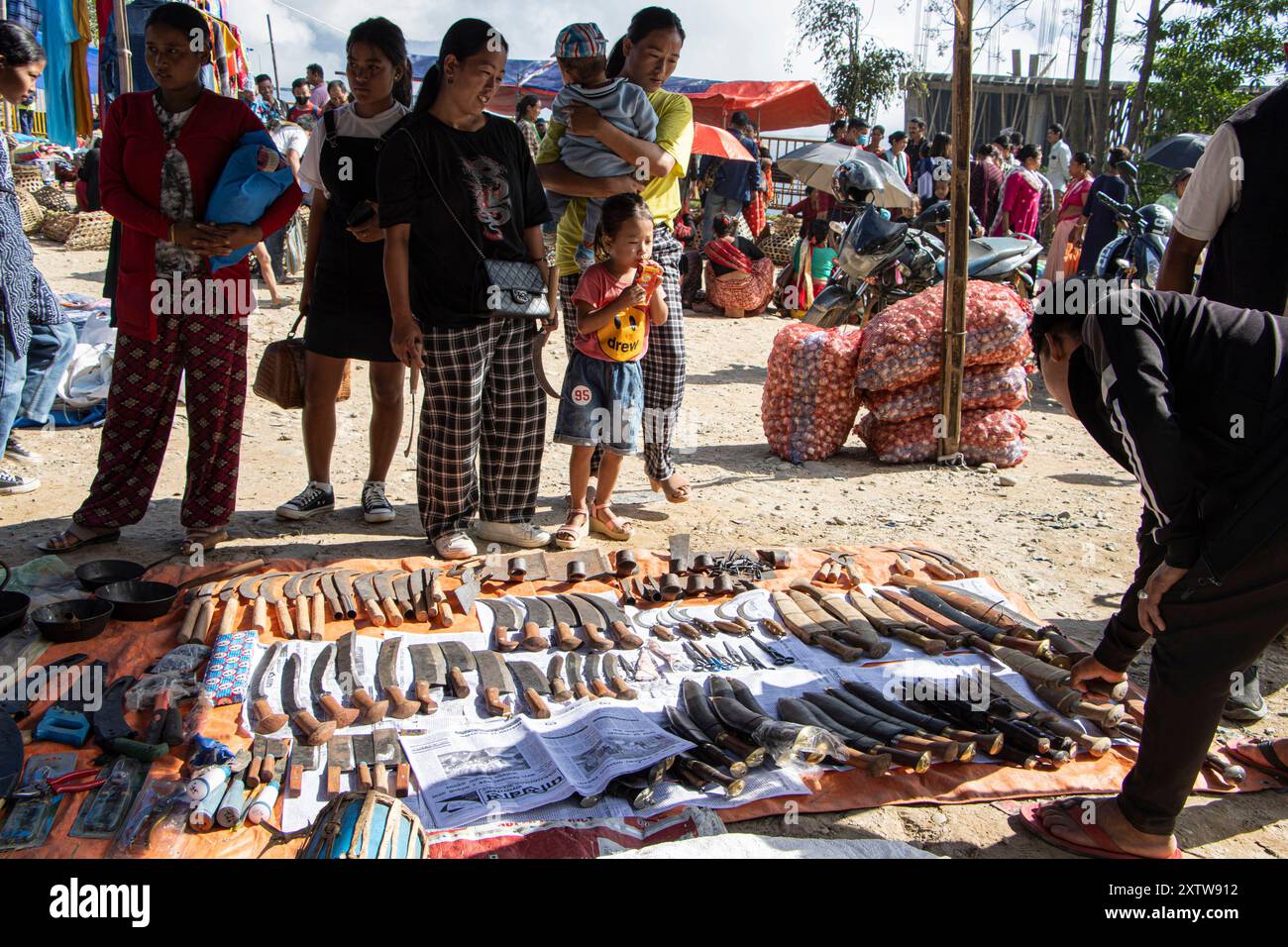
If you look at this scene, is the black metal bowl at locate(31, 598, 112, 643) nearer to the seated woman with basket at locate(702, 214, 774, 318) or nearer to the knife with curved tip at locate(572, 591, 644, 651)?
the knife with curved tip at locate(572, 591, 644, 651)

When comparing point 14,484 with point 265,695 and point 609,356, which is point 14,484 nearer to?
point 265,695

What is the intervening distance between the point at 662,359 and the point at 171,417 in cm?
213

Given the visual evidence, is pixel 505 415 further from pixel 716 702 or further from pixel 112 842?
pixel 112 842

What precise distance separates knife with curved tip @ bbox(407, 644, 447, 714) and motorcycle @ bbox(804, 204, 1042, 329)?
462 cm

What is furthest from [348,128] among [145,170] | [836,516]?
[836,516]

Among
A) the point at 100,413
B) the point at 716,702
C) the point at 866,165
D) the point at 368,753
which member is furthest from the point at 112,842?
the point at 866,165

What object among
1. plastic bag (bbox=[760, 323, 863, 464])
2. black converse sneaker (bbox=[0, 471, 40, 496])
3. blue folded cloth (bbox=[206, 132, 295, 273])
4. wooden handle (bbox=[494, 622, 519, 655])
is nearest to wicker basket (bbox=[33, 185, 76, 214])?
black converse sneaker (bbox=[0, 471, 40, 496])

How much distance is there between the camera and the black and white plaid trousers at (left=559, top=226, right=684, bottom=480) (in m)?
4.45

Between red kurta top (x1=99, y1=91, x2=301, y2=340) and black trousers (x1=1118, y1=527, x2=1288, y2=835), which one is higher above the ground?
red kurta top (x1=99, y1=91, x2=301, y2=340)

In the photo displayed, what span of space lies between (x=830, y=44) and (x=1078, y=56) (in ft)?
21.9

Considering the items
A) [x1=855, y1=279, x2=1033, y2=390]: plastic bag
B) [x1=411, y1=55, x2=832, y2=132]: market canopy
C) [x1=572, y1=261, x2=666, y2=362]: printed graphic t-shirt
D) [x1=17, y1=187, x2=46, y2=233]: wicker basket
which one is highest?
[x1=411, y1=55, x2=832, y2=132]: market canopy

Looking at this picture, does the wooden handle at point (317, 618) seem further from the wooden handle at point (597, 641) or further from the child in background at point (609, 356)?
the child in background at point (609, 356)

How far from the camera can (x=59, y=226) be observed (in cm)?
1160

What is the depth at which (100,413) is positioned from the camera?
5.74 metres
